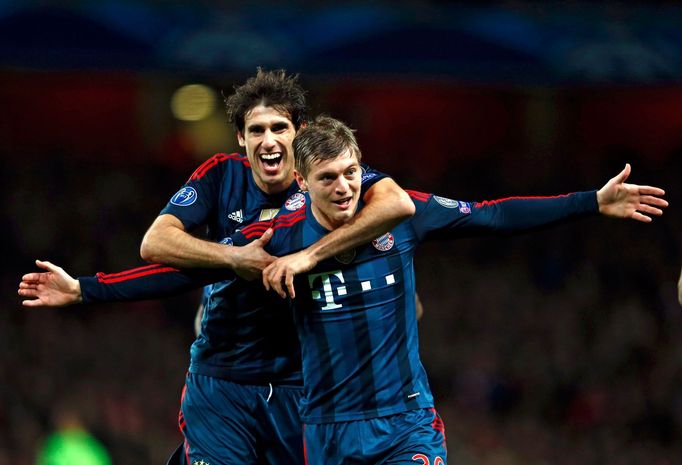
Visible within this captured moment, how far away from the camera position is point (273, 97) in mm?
5492

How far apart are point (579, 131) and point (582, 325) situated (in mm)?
4447

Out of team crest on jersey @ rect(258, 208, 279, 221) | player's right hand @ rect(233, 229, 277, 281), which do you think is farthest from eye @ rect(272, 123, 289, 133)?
player's right hand @ rect(233, 229, 277, 281)

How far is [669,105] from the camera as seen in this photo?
17.0 m

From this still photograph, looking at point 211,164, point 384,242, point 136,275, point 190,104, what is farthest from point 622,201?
point 190,104

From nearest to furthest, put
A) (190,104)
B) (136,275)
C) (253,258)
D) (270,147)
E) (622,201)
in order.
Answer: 1. (253,258)
2. (622,201)
3. (136,275)
4. (270,147)
5. (190,104)

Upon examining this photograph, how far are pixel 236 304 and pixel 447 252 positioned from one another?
8.10 meters

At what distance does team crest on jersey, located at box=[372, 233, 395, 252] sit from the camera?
4887 mm

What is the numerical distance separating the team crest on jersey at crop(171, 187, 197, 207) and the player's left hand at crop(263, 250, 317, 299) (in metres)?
0.80

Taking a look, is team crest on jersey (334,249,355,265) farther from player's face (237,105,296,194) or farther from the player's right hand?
player's face (237,105,296,194)

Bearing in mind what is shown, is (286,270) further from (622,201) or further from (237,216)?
(622,201)

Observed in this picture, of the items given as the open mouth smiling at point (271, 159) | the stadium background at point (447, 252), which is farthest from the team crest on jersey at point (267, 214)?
the stadium background at point (447, 252)

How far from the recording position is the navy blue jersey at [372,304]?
477 centimetres

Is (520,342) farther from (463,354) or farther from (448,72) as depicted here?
(448,72)

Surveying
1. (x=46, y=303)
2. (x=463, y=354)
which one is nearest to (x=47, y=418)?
(x=463, y=354)
